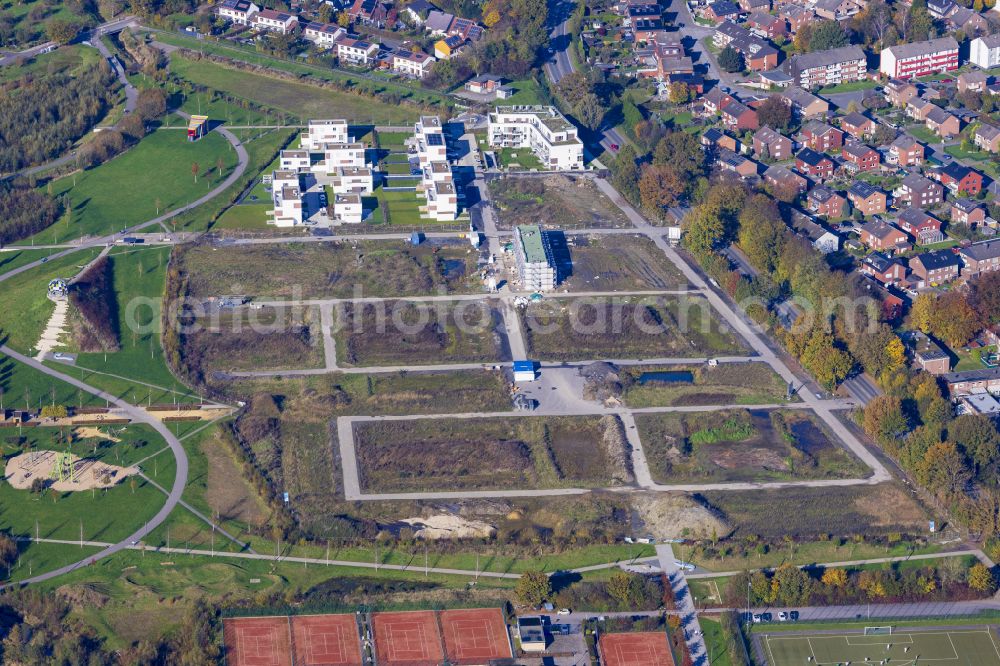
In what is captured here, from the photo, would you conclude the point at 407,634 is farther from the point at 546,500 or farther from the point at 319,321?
the point at 319,321

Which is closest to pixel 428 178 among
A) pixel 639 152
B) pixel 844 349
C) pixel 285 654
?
pixel 639 152

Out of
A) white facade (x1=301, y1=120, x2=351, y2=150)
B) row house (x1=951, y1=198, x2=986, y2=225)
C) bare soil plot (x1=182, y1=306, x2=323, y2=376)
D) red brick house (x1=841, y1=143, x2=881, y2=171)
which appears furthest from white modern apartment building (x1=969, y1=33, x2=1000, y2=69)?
bare soil plot (x1=182, y1=306, x2=323, y2=376)

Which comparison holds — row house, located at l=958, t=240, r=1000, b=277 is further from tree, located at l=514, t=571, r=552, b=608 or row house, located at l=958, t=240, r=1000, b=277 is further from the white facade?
the white facade

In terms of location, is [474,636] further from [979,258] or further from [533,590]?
[979,258]

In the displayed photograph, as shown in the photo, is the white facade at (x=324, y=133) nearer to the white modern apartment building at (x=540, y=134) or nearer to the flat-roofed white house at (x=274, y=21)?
the white modern apartment building at (x=540, y=134)

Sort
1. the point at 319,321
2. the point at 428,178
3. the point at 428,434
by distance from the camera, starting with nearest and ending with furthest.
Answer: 1. the point at 428,434
2. the point at 319,321
3. the point at 428,178

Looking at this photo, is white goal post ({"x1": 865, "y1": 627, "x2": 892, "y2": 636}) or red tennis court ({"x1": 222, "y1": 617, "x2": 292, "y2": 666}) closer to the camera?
red tennis court ({"x1": 222, "y1": 617, "x2": 292, "y2": 666})
